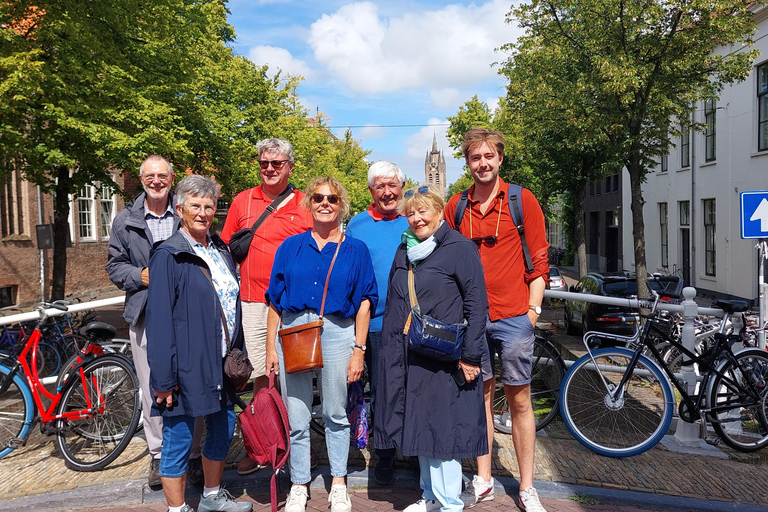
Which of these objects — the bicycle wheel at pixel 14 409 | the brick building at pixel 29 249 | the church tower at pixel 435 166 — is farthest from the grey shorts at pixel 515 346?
the church tower at pixel 435 166

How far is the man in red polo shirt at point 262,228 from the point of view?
12.7 feet

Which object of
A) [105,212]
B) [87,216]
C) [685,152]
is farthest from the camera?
[105,212]

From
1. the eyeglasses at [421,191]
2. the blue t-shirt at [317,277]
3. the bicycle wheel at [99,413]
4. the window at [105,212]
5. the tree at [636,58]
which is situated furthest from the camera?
the window at [105,212]

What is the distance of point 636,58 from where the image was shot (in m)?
11.5

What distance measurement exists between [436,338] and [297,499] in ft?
4.52

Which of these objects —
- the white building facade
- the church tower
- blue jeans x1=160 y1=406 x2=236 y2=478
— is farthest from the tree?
the church tower

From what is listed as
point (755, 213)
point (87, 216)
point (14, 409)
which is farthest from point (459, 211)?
point (87, 216)

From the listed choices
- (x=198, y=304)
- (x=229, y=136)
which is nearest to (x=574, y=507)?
(x=198, y=304)

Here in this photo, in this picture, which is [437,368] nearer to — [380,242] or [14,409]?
[380,242]

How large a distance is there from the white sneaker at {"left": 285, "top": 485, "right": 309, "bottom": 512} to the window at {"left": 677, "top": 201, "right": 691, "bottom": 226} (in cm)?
2211

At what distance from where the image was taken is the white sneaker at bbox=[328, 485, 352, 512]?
346 cm

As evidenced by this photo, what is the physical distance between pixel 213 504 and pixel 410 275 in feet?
5.80

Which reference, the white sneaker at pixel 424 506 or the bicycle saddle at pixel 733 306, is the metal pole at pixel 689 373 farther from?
the white sneaker at pixel 424 506

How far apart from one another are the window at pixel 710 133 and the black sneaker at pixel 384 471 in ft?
63.6
